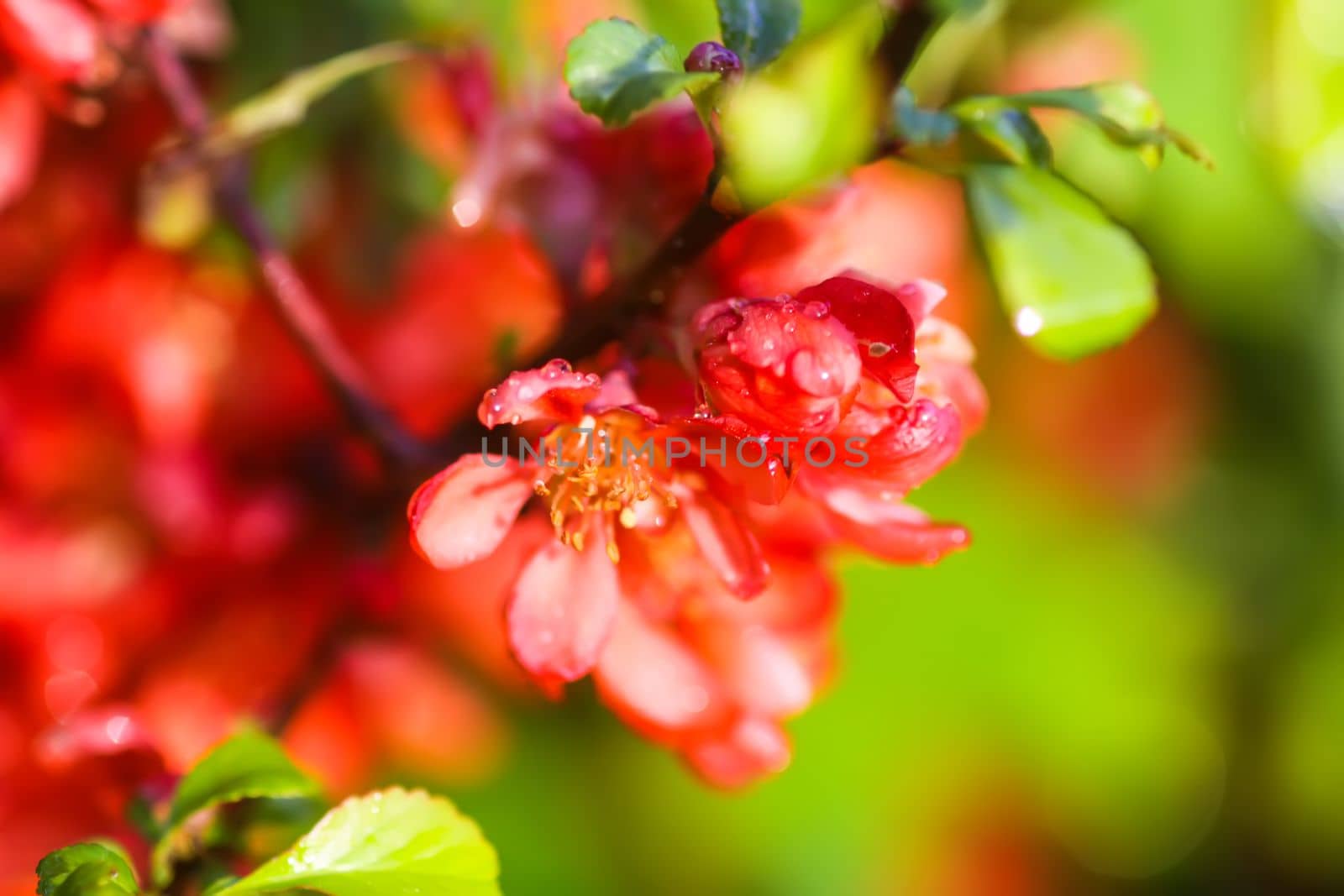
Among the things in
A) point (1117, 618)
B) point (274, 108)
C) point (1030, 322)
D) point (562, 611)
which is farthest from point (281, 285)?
point (1117, 618)

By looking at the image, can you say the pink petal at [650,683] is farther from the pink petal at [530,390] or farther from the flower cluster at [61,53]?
the flower cluster at [61,53]

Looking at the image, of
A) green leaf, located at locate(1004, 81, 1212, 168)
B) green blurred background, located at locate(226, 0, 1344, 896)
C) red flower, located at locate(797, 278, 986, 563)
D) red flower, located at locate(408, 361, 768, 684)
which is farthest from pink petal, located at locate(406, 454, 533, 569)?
green blurred background, located at locate(226, 0, 1344, 896)

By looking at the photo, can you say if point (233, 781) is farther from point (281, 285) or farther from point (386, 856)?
point (281, 285)

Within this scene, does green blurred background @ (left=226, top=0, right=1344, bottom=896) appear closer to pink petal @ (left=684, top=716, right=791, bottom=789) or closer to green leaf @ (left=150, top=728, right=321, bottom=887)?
pink petal @ (left=684, top=716, right=791, bottom=789)

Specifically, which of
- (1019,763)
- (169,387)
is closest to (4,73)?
(169,387)

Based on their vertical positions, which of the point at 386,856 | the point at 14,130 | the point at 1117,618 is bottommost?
the point at 1117,618
